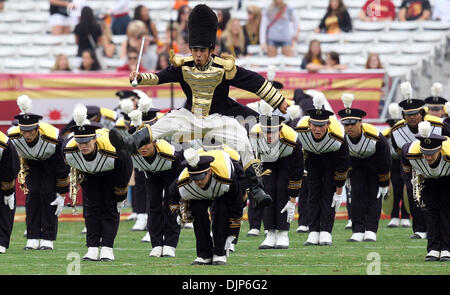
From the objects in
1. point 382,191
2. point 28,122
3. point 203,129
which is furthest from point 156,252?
point 382,191

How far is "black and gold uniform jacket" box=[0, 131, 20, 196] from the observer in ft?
45.0

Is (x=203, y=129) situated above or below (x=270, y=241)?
above

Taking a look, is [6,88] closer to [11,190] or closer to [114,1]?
[114,1]

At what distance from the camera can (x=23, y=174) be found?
14766mm

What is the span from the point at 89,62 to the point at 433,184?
10.9 m

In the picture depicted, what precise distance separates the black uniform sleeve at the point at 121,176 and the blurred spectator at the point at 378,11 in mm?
12054

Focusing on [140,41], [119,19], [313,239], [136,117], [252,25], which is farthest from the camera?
[119,19]

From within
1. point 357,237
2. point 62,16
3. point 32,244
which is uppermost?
point 62,16

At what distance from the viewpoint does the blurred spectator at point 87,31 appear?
76.9ft

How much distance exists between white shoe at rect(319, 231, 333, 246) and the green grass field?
132mm

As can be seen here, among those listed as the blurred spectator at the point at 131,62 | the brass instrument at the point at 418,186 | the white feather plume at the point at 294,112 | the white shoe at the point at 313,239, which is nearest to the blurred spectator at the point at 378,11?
the blurred spectator at the point at 131,62

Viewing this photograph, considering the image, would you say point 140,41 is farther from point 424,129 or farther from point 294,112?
point 424,129

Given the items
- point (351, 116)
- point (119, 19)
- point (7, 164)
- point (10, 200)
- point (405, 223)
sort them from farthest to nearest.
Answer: point (119, 19), point (405, 223), point (351, 116), point (10, 200), point (7, 164)

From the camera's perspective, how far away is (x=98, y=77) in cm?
2102
